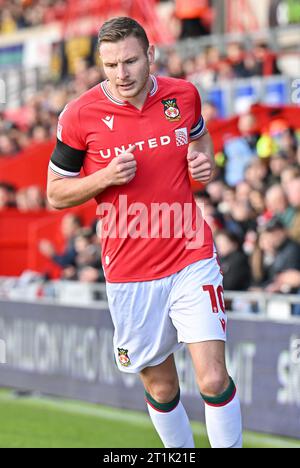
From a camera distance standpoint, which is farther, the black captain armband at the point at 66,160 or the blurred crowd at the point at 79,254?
the blurred crowd at the point at 79,254

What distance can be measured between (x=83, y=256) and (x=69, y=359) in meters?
1.63

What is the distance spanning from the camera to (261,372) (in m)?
9.73

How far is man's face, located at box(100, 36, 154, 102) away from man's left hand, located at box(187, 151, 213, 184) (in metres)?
0.46

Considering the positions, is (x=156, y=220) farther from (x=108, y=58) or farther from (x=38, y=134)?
(x=38, y=134)

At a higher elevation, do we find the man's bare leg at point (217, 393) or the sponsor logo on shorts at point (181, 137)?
the sponsor logo on shorts at point (181, 137)

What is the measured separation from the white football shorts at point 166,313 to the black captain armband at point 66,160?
702mm

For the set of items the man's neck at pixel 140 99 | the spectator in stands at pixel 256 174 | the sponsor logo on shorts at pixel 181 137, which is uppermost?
the man's neck at pixel 140 99

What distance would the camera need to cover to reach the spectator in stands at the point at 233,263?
10.9m

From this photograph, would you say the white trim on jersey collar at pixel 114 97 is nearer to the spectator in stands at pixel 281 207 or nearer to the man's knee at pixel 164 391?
the man's knee at pixel 164 391

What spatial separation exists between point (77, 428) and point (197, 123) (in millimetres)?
4160

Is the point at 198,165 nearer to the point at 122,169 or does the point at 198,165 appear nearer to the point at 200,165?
the point at 200,165

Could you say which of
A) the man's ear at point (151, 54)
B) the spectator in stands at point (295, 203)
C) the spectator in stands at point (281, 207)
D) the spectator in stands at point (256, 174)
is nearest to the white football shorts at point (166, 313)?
the man's ear at point (151, 54)

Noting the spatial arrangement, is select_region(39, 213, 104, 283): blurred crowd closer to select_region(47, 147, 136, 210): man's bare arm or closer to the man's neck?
select_region(47, 147, 136, 210): man's bare arm

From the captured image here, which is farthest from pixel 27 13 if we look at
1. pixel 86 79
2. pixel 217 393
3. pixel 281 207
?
pixel 217 393
